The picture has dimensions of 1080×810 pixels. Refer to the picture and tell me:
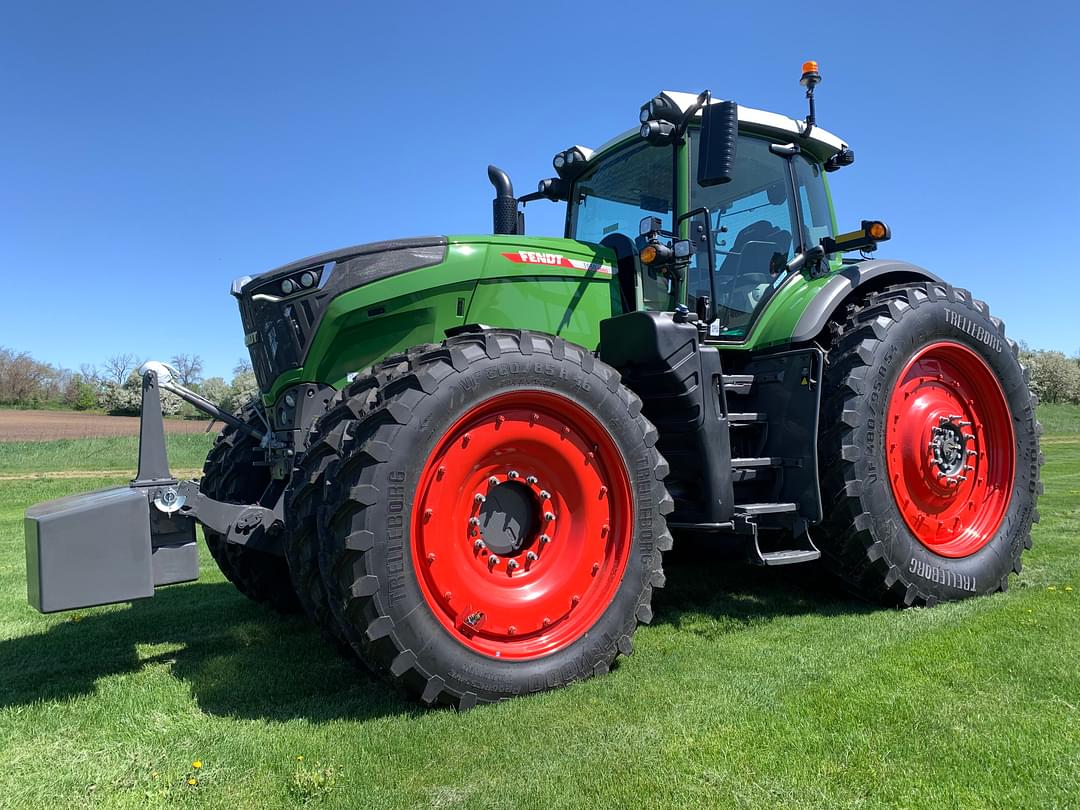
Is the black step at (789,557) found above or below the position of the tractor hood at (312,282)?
below

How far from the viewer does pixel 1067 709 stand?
2857 mm

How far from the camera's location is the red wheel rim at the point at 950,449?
462cm

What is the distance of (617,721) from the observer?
2.88 metres

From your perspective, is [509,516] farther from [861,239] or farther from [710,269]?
[861,239]

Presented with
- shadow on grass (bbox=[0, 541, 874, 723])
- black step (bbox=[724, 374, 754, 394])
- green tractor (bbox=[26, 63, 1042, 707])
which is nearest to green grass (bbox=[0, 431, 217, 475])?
shadow on grass (bbox=[0, 541, 874, 723])

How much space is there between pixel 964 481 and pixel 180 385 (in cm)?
459

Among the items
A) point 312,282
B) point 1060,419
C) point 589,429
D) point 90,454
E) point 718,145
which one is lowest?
point 90,454

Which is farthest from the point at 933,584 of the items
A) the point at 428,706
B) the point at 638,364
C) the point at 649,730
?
the point at 428,706

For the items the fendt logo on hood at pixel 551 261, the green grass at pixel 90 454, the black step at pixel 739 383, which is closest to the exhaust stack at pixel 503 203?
the fendt logo on hood at pixel 551 261

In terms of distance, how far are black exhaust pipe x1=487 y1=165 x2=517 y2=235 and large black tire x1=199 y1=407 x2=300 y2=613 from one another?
2079mm

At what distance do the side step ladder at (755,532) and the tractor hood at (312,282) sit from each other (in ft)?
6.69

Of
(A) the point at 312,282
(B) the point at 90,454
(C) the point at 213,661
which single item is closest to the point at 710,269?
(A) the point at 312,282

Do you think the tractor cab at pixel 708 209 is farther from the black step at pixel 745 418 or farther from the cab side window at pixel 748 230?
the black step at pixel 745 418

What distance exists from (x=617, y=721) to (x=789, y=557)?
1.62 meters
